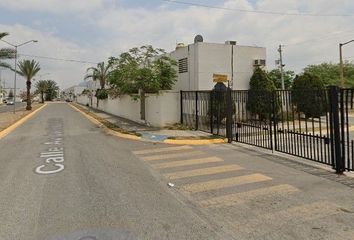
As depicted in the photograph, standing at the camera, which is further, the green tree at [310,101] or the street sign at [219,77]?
the street sign at [219,77]

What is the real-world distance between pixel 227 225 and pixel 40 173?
5.75 metres

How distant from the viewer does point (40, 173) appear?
9.77 meters

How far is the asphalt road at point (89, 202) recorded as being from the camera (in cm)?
555

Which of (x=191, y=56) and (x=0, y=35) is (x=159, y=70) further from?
(x=0, y=35)

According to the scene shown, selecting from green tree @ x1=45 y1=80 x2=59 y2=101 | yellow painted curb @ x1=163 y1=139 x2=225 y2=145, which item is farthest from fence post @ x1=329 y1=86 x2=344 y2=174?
green tree @ x1=45 y1=80 x2=59 y2=101

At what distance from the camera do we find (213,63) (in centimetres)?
2303

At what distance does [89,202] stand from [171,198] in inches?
59.4

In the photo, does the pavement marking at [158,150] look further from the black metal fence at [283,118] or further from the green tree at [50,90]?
the green tree at [50,90]

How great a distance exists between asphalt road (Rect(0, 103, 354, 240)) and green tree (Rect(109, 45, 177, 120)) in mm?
9040

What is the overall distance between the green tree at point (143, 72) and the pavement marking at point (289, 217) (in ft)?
49.8

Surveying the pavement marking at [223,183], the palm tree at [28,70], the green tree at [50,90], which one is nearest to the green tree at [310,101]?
the pavement marking at [223,183]

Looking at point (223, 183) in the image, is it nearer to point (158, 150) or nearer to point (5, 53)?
point (158, 150)

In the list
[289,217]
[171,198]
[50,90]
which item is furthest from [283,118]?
[50,90]

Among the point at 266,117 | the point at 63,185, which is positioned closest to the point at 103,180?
the point at 63,185
